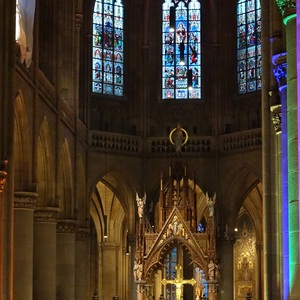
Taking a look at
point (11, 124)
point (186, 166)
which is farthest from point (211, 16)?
point (11, 124)

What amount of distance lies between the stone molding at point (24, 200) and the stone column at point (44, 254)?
3857 mm

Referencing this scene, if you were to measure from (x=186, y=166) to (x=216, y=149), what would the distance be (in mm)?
3115

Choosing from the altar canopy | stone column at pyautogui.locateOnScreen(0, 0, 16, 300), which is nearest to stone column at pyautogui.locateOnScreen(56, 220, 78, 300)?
the altar canopy

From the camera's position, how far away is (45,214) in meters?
35.4

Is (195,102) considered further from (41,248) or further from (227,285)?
(41,248)

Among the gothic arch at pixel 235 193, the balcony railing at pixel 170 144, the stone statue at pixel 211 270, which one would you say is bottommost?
the stone statue at pixel 211 270

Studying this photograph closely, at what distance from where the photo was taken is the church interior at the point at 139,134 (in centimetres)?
3484

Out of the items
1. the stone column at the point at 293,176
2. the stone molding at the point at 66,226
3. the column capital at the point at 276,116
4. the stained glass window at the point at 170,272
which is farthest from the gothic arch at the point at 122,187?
the stone column at the point at 293,176

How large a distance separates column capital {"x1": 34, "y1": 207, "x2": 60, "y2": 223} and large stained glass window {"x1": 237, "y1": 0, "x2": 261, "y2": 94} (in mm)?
13970

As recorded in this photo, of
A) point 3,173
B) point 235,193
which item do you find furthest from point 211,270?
point 3,173

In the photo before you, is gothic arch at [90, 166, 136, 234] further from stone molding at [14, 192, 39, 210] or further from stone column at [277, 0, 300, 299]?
stone column at [277, 0, 300, 299]

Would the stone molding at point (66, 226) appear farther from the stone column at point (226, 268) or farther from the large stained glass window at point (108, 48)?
the large stained glass window at point (108, 48)

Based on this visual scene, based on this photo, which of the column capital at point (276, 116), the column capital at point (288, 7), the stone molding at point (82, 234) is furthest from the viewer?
the stone molding at point (82, 234)

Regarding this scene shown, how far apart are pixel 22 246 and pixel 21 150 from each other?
10.5ft
